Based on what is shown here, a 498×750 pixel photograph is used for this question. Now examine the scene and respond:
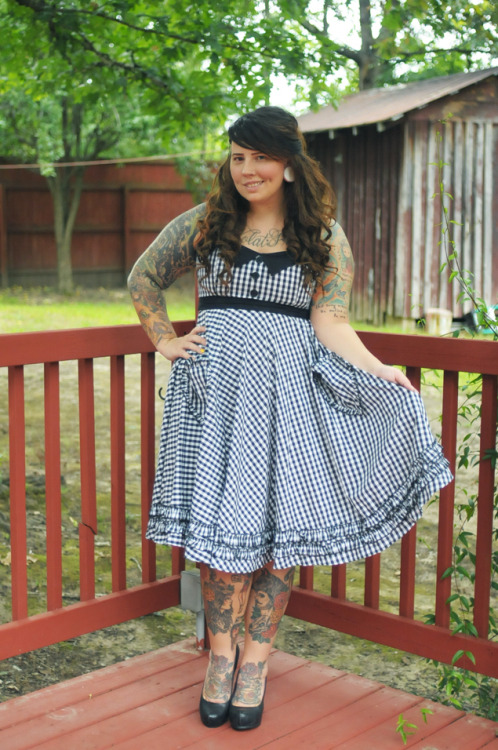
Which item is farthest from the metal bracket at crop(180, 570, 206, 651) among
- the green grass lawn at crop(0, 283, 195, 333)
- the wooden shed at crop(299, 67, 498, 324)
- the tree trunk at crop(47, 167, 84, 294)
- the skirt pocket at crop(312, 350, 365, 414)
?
the tree trunk at crop(47, 167, 84, 294)

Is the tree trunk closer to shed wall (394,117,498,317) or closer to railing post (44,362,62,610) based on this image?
shed wall (394,117,498,317)

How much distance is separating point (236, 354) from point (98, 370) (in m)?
7.00

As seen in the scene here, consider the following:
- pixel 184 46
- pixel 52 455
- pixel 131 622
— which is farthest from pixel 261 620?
pixel 184 46

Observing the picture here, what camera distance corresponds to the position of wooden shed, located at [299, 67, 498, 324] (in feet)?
34.8

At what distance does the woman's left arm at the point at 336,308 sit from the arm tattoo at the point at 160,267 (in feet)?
1.19

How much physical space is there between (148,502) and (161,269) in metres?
0.76

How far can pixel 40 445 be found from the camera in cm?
641

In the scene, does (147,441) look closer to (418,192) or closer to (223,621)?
(223,621)

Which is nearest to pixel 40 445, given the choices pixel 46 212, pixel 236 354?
pixel 236 354

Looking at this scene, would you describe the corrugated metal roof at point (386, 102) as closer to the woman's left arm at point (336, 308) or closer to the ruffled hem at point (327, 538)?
the woman's left arm at point (336, 308)

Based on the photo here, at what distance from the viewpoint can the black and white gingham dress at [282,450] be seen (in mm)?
2242

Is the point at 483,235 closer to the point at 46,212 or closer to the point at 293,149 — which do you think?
the point at 46,212

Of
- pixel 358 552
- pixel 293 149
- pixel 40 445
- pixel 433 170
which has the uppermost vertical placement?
pixel 433 170

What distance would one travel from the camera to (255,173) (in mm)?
2305
